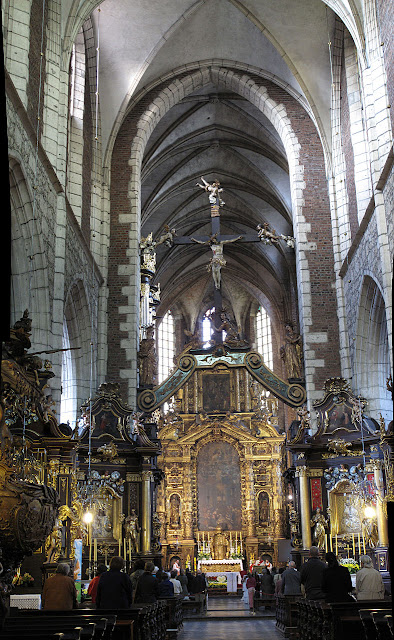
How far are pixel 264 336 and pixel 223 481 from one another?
29.9 ft

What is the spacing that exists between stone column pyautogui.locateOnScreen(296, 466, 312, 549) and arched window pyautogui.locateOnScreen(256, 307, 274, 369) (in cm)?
1731

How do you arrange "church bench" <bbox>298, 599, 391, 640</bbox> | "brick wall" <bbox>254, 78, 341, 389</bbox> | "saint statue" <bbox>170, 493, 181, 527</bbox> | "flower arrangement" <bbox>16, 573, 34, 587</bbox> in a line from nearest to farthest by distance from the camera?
"church bench" <bbox>298, 599, 391, 640</bbox>, "flower arrangement" <bbox>16, 573, 34, 587</bbox>, "brick wall" <bbox>254, 78, 341, 389</bbox>, "saint statue" <bbox>170, 493, 181, 527</bbox>

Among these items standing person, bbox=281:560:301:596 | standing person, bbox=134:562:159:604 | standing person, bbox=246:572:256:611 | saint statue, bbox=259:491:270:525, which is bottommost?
standing person, bbox=246:572:256:611

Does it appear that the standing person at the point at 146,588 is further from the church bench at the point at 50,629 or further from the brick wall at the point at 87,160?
the brick wall at the point at 87,160

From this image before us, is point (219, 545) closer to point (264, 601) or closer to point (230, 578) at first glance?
point (230, 578)

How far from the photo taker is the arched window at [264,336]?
108 ft

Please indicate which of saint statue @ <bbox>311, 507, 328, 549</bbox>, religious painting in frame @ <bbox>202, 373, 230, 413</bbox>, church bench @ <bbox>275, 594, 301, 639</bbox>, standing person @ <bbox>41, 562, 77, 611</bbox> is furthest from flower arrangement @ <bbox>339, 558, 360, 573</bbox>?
religious painting in frame @ <bbox>202, 373, 230, 413</bbox>

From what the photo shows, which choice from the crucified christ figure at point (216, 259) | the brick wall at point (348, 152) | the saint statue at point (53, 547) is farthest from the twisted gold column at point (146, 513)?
the brick wall at point (348, 152)

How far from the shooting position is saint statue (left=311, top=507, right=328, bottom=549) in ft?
47.3

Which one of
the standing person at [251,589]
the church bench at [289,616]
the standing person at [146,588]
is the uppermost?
the standing person at [146,588]

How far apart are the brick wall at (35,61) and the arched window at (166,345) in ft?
67.6

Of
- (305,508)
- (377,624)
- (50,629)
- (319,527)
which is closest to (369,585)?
(377,624)

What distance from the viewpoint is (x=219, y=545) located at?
25.1 meters

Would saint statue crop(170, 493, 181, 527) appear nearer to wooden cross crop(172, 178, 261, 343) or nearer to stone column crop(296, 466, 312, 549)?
wooden cross crop(172, 178, 261, 343)
